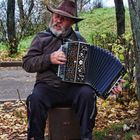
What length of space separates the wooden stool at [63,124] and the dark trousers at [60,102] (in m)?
0.09

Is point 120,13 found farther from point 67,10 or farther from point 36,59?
point 36,59

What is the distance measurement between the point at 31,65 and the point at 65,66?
382mm

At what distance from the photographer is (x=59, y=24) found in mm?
5250

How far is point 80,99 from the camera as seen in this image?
5004 mm

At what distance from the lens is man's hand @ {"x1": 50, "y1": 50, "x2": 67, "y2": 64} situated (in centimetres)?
487

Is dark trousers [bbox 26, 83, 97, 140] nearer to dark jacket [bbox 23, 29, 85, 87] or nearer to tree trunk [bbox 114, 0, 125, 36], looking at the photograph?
dark jacket [bbox 23, 29, 85, 87]

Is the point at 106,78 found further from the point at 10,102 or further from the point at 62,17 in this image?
the point at 10,102

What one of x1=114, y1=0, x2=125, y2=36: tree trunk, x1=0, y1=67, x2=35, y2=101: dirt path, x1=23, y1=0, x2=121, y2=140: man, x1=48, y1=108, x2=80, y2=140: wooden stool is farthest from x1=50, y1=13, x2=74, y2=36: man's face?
x1=114, y1=0, x2=125, y2=36: tree trunk

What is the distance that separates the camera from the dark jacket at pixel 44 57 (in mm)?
5078

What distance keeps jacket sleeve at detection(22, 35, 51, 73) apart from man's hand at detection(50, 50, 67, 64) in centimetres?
8

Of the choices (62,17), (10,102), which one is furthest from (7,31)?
(62,17)

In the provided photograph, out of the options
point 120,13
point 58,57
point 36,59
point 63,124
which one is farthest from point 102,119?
point 120,13

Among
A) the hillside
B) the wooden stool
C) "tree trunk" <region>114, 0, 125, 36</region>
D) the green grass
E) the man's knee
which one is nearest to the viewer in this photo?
the man's knee

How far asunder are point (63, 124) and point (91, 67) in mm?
680
